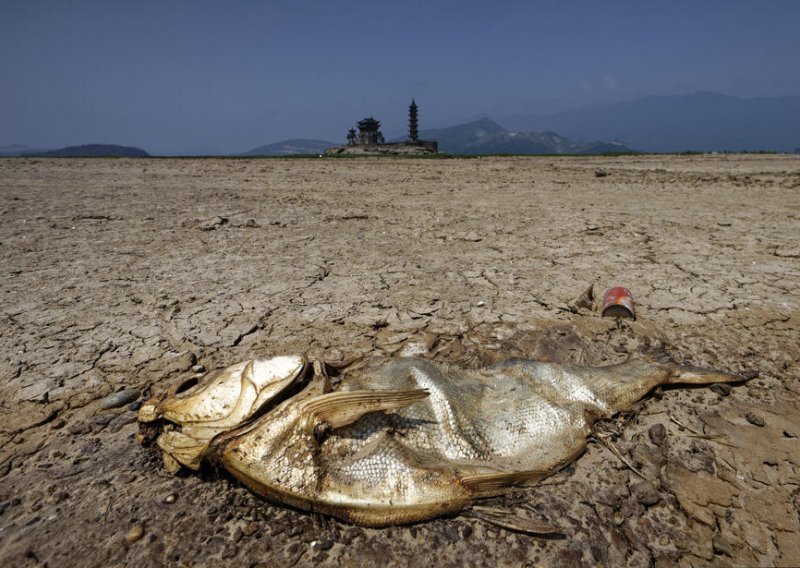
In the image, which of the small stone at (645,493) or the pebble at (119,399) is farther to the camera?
the pebble at (119,399)

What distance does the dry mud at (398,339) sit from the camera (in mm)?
1388

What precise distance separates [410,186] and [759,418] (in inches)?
285

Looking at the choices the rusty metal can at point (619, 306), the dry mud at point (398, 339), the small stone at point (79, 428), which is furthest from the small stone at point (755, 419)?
the small stone at point (79, 428)

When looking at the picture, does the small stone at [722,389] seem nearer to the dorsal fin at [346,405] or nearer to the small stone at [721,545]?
the small stone at [721,545]

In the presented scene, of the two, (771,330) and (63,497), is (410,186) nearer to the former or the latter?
(771,330)

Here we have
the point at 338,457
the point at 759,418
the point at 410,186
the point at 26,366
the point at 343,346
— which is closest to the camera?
the point at 338,457

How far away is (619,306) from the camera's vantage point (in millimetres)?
2840

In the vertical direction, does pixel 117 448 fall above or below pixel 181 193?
below

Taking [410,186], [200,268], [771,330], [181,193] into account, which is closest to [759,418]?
[771,330]

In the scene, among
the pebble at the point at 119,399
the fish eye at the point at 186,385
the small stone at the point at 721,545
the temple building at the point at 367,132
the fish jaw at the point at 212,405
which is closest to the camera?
the small stone at the point at 721,545

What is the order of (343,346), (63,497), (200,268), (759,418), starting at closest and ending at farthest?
(63,497), (759,418), (343,346), (200,268)

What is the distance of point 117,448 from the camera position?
5.83 feet

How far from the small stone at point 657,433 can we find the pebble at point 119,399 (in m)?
2.54

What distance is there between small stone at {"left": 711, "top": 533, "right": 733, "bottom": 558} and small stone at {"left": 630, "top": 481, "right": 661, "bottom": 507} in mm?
189
